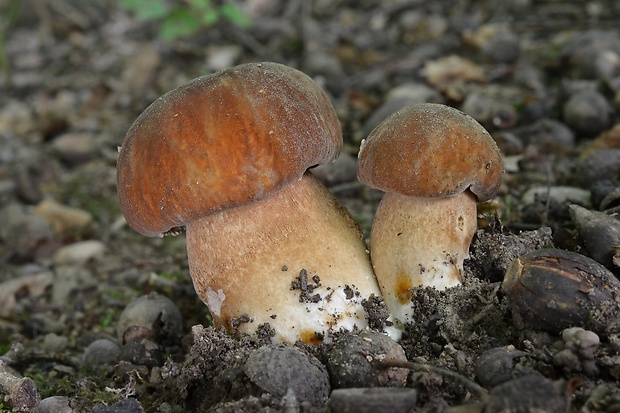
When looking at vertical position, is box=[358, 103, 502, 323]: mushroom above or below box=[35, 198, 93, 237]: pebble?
above

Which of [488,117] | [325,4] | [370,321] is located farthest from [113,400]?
[325,4]

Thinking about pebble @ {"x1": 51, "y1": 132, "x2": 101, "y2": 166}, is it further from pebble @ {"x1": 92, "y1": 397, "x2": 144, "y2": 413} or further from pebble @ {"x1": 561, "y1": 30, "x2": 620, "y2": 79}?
pebble @ {"x1": 561, "y1": 30, "x2": 620, "y2": 79}

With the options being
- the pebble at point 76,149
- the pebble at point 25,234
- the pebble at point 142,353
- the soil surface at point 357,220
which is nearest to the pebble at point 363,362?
the soil surface at point 357,220

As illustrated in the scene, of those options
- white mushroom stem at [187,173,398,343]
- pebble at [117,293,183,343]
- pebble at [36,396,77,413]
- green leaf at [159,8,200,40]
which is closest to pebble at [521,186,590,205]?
white mushroom stem at [187,173,398,343]

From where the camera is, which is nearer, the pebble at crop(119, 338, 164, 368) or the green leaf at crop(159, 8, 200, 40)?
the pebble at crop(119, 338, 164, 368)

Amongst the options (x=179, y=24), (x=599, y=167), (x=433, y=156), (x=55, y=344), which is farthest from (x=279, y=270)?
(x=179, y=24)

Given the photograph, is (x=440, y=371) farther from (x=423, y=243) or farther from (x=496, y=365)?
(x=423, y=243)

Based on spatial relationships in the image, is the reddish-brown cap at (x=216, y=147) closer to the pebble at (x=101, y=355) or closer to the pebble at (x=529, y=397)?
the pebble at (x=101, y=355)
